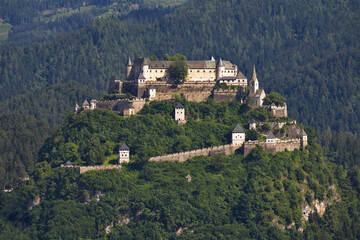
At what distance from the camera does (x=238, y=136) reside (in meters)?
120

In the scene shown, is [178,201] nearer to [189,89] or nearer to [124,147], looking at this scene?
[124,147]

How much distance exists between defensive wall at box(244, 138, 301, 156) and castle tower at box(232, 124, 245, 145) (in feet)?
4.16

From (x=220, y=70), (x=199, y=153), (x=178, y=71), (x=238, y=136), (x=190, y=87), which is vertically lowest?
(x=199, y=153)

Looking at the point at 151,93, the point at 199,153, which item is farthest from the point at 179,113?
the point at 199,153

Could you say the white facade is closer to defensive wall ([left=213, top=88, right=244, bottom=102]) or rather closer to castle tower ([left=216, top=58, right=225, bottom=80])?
defensive wall ([left=213, top=88, right=244, bottom=102])

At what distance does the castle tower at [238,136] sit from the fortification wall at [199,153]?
0.60 meters

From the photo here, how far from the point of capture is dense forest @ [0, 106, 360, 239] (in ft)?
368

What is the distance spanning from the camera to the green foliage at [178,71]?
424 feet

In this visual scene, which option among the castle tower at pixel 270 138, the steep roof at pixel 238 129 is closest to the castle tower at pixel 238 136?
the steep roof at pixel 238 129

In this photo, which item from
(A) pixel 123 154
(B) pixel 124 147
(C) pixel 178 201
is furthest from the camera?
(B) pixel 124 147

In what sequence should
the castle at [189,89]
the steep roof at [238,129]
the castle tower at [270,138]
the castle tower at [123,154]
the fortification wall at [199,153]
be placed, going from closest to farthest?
1. the castle tower at [123,154]
2. the fortification wall at [199,153]
3. the castle tower at [270,138]
4. the steep roof at [238,129]
5. the castle at [189,89]

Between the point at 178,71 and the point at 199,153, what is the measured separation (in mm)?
14111

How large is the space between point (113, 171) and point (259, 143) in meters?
17.2

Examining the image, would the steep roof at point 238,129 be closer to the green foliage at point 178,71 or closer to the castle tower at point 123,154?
the green foliage at point 178,71
